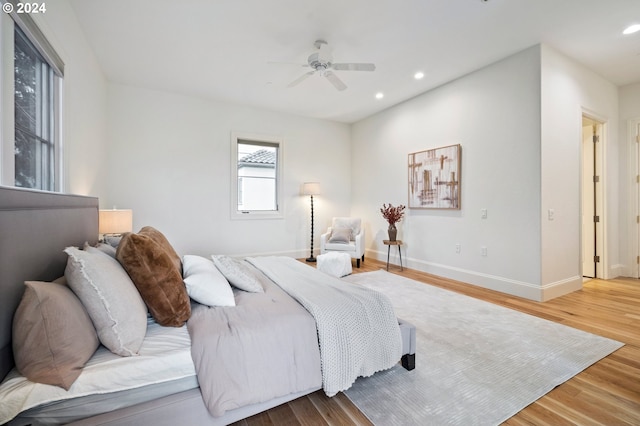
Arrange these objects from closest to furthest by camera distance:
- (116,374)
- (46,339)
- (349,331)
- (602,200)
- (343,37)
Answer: (46,339) < (116,374) < (349,331) < (343,37) < (602,200)

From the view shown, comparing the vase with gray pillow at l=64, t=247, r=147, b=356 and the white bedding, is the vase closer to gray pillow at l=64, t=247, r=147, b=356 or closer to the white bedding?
the white bedding

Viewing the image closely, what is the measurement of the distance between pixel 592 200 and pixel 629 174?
2.23 feet

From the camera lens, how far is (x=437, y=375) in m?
1.90

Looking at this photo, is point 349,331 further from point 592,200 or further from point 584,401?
point 592,200

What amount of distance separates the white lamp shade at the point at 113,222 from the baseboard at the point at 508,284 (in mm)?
4387

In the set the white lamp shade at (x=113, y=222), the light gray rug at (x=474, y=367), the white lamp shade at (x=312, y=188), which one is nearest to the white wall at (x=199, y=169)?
the white lamp shade at (x=312, y=188)

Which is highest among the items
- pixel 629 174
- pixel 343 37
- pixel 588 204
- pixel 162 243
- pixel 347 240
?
pixel 343 37

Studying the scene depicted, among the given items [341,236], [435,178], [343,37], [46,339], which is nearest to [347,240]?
[341,236]

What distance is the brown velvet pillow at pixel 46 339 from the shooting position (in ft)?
3.36

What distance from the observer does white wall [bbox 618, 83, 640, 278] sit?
14.2 feet

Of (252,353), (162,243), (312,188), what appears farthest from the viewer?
(312,188)

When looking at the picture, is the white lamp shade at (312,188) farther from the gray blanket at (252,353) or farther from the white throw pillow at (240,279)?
the gray blanket at (252,353)

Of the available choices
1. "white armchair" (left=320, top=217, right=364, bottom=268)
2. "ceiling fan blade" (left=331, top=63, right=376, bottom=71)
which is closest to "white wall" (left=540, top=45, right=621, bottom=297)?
"ceiling fan blade" (left=331, top=63, right=376, bottom=71)

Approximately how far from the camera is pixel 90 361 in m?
1.18
